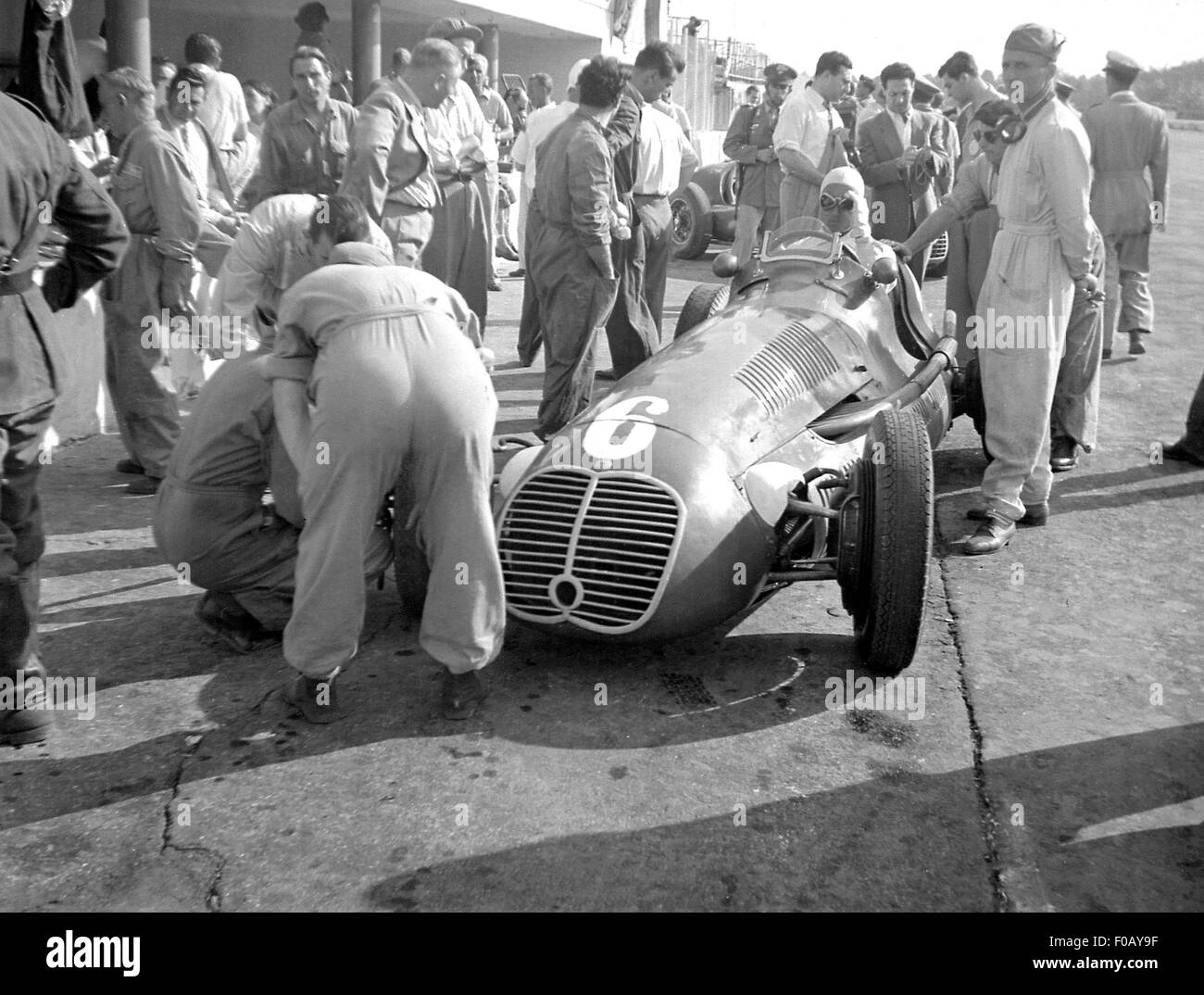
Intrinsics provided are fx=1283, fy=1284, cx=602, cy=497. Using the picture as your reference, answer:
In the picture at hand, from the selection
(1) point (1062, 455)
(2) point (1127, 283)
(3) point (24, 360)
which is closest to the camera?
(3) point (24, 360)

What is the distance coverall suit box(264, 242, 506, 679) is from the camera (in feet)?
12.6

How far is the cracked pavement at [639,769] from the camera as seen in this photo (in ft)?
10.7

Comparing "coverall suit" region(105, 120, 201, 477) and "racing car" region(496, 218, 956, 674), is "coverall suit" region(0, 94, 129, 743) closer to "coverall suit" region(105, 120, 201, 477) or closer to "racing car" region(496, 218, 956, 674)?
"racing car" region(496, 218, 956, 674)

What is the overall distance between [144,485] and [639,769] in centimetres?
360

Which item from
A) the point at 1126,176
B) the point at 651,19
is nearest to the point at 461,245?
the point at 1126,176

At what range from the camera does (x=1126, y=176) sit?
32.7 feet

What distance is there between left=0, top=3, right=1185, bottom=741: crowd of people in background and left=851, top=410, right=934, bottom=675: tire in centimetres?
127

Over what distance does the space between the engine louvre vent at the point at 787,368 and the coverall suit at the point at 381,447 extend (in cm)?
136

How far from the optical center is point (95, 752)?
3885 millimetres

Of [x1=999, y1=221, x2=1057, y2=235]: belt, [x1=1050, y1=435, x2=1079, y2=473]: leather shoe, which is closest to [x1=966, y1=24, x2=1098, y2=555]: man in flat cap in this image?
[x1=999, y1=221, x2=1057, y2=235]: belt

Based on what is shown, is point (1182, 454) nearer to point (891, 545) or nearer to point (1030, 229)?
point (1030, 229)
